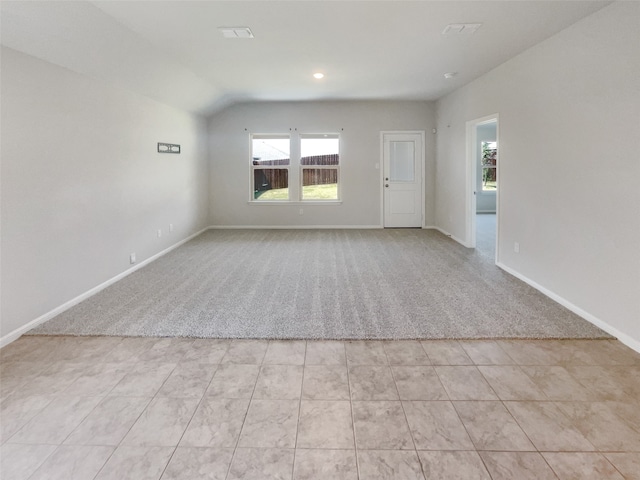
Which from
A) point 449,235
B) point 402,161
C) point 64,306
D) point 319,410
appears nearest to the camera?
point 319,410

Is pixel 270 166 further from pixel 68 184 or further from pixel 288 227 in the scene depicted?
pixel 68 184

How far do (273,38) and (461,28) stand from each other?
1.78m

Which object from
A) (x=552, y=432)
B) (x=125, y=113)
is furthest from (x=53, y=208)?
(x=552, y=432)

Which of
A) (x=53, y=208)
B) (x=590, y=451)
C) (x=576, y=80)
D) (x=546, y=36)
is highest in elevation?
(x=546, y=36)

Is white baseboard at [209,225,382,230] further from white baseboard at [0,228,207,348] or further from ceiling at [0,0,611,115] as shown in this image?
ceiling at [0,0,611,115]

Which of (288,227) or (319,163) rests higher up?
(319,163)

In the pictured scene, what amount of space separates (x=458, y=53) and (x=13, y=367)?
4932 mm

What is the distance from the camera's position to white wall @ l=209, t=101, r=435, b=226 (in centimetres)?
757

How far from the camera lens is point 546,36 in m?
3.60

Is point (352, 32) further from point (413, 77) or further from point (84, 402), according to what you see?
point (84, 402)

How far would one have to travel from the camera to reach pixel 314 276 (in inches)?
175

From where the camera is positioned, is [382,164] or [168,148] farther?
[382,164]

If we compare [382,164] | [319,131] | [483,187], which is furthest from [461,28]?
[483,187]

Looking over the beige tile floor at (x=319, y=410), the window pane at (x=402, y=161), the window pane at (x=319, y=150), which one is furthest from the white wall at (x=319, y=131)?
the beige tile floor at (x=319, y=410)
